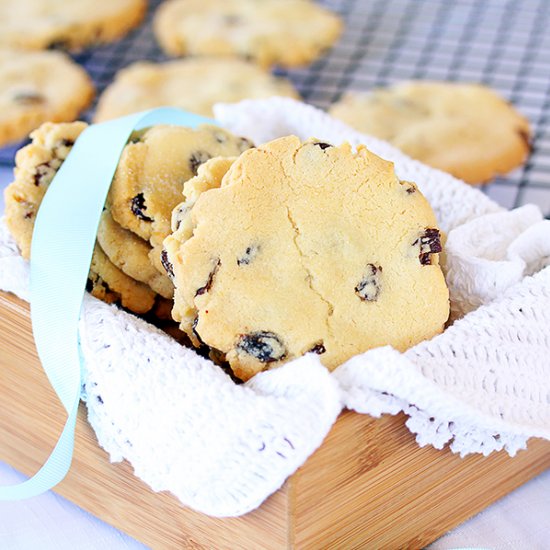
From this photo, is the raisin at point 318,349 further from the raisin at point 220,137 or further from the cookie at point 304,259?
the raisin at point 220,137

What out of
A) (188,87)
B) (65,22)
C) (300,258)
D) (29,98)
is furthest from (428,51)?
(300,258)

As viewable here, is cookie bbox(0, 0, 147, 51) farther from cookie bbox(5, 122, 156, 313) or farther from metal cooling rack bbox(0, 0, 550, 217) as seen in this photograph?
cookie bbox(5, 122, 156, 313)

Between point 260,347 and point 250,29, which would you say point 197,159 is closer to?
point 260,347

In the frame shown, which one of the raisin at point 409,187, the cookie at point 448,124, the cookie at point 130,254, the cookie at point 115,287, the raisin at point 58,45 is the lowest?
the raisin at point 58,45

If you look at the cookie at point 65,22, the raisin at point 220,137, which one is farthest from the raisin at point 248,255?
the cookie at point 65,22

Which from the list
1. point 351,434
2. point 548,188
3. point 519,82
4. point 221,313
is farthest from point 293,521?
point 519,82

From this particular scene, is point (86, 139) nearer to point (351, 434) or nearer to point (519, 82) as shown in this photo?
point (351, 434)
